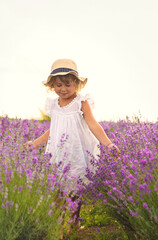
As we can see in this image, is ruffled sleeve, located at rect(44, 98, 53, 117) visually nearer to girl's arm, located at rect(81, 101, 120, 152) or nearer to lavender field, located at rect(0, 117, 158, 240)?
girl's arm, located at rect(81, 101, 120, 152)

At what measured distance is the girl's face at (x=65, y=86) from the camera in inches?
124

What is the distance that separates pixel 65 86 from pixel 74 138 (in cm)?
59

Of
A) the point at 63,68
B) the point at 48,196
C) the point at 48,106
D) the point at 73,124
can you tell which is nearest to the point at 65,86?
the point at 63,68

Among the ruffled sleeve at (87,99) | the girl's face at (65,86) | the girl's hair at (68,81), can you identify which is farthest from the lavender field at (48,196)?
the girl's hair at (68,81)

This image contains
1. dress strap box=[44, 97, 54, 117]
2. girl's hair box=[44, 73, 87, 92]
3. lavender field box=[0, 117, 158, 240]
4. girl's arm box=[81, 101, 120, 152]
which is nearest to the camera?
lavender field box=[0, 117, 158, 240]

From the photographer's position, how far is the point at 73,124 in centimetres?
320

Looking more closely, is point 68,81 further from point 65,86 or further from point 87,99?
point 87,99

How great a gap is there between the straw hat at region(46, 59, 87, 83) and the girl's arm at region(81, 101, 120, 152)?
1.17ft

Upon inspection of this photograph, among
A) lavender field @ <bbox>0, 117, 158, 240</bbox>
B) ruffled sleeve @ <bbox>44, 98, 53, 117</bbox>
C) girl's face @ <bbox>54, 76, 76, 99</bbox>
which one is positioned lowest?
lavender field @ <bbox>0, 117, 158, 240</bbox>

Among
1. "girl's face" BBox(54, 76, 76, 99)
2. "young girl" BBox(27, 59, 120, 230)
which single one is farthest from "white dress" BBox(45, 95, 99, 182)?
"girl's face" BBox(54, 76, 76, 99)

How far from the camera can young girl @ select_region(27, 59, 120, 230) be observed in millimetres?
3096

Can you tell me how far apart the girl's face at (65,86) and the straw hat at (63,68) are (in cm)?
8

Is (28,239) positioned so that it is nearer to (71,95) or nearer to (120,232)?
(120,232)

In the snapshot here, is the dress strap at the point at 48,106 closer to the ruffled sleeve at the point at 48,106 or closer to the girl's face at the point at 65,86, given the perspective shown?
the ruffled sleeve at the point at 48,106
